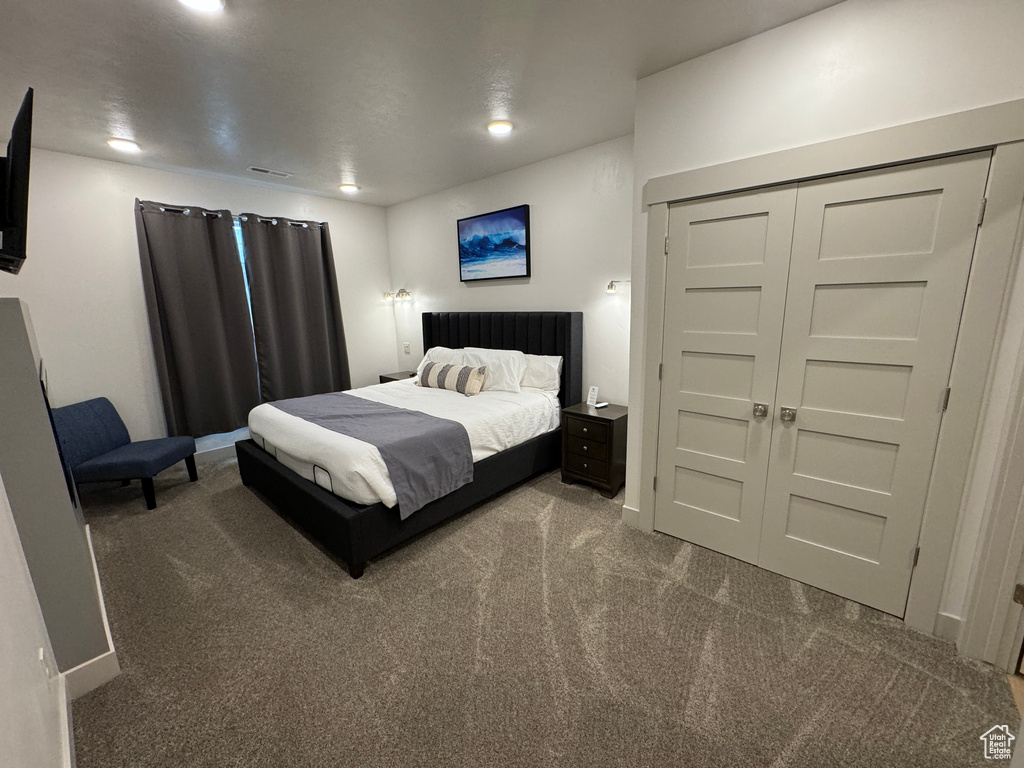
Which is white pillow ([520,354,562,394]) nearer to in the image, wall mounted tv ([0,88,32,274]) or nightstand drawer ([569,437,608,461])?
nightstand drawer ([569,437,608,461])

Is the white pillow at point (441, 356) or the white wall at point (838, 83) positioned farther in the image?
the white pillow at point (441, 356)

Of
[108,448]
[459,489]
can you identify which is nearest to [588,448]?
[459,489]

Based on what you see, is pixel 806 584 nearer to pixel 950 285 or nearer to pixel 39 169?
pixel 950 285

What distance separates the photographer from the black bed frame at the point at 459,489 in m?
2.21

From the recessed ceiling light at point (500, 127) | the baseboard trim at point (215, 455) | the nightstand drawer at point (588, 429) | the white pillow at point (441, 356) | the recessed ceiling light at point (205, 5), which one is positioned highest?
the recessed ceiling light at point (500, 127)

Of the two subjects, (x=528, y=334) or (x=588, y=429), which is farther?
(x=528, y=334)

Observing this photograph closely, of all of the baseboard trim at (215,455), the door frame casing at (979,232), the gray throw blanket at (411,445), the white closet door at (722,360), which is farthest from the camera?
the baseboard trim at (215,455)

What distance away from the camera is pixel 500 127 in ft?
9.09

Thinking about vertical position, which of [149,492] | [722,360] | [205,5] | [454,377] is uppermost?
[205,5]

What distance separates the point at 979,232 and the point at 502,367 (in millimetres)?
2832

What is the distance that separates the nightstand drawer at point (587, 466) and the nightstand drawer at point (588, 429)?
0.58ft

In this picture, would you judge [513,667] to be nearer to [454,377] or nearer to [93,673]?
[93,673]

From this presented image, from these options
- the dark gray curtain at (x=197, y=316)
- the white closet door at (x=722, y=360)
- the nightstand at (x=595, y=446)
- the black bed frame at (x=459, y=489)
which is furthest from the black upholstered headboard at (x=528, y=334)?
the dark gray curtain at (x=197, y=316)

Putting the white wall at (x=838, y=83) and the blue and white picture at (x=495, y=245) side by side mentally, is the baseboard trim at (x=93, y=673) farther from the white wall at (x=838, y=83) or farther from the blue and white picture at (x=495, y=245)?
the blue and white picture at (x=495, y=245)
